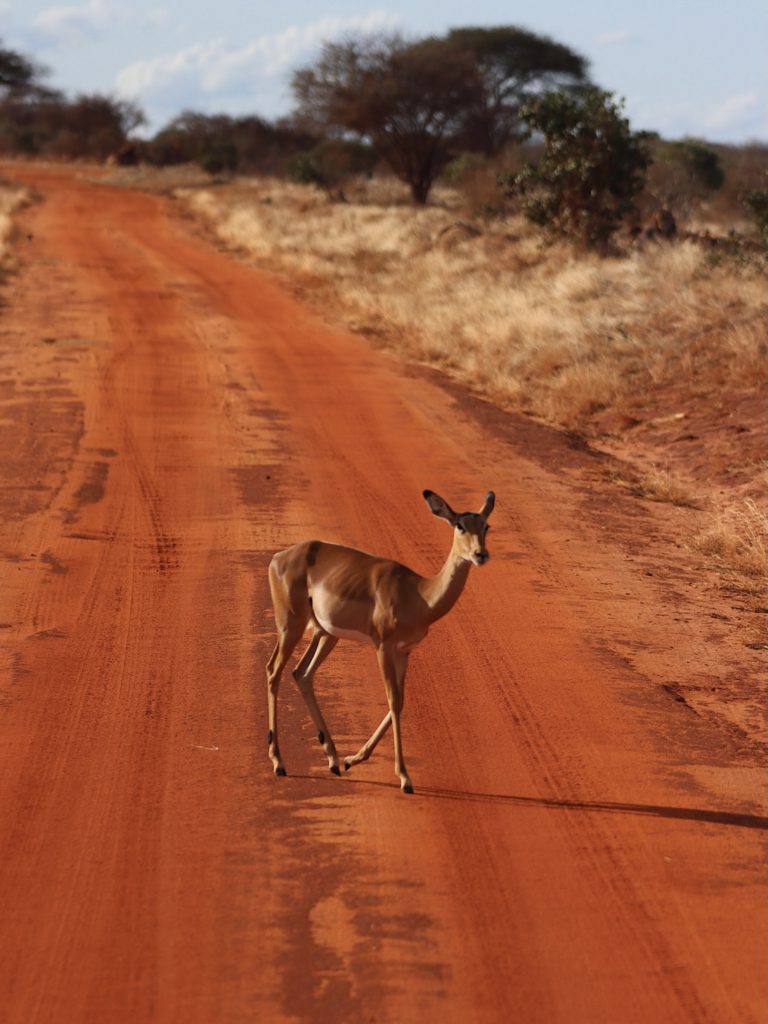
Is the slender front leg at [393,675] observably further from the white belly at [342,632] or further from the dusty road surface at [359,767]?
the dusty road surface at [359,767]

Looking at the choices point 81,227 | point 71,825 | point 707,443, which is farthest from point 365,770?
point 81,227

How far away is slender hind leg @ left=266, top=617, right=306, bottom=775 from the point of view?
22.7 feet

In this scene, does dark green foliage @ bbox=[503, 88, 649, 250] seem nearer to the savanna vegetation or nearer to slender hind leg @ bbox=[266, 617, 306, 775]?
the savanna vegetation

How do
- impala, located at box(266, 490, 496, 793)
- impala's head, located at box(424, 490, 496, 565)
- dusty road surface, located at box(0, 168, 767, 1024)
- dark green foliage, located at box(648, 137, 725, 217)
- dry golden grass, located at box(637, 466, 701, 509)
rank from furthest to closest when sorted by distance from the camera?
dark green foliage, located at box(648, 137, 725, 217)
dry golden grass, located at box(637, 466, 701, 509)
impala, located at box(266, 490, 496, 793)
impala's head, located at box(424, 490, 496, 565)
dusty road surface, located at box(0, 168, 767, 1024)

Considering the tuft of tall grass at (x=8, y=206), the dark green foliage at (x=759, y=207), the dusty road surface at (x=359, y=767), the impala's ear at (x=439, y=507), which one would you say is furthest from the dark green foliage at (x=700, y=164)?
the impala's ear at (x=439, y=507)

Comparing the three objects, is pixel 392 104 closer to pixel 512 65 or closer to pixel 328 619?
pixel 512 65

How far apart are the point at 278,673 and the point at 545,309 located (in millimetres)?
15597

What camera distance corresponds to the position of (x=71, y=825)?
6.38 m

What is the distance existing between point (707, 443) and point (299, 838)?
419 inches

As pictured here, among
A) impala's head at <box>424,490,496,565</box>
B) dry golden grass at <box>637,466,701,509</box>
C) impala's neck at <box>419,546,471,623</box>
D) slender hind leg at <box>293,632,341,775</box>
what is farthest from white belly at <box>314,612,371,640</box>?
dry golden grass at <box>637,466,701,509</box>

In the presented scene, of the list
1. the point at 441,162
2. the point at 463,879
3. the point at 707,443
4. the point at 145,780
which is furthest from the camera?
the point at 441,162

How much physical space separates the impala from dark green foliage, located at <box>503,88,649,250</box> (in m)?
21.9

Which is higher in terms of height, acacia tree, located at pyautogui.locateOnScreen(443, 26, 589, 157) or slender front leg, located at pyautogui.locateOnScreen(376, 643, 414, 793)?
acacia tree, located at pyautogui.locateOnScreen(443, 26, 589, 157)

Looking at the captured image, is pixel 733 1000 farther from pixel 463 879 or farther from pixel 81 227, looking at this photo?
pixel 81 227
